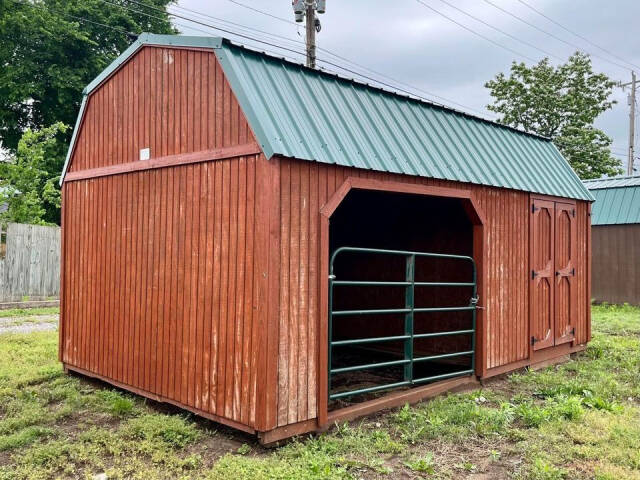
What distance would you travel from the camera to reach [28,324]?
1022 cm

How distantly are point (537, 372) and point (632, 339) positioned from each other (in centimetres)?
333

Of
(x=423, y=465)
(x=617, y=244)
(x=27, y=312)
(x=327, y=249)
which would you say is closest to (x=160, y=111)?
(x=327, y=249)

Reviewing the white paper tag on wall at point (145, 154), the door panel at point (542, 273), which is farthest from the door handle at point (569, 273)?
the white paper tag on wall at point (145, 154)

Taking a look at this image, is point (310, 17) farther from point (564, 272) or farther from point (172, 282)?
point (172, 282)

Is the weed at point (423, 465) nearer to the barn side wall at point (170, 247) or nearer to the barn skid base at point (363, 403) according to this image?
the barn skid base at point (363, 403)

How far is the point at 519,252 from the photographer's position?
6762 millimetres

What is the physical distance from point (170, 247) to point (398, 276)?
3843mm

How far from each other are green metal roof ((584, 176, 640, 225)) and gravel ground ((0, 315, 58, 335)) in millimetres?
13441

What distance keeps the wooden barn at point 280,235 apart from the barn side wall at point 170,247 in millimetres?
20

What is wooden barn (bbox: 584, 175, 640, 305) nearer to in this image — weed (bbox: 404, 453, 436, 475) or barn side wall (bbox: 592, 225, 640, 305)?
barn side wall (bbox: 592, 225, 640, 305)

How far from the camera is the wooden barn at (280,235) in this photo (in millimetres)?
4238

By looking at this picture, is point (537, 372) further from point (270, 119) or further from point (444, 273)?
point (270, 119)

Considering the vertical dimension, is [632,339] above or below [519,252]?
below

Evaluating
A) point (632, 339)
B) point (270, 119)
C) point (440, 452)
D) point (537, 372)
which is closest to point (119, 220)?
point (270, 119)
